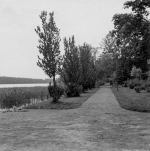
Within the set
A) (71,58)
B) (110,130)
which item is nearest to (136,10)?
(71,58)

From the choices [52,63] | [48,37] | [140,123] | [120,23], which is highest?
[120,23]

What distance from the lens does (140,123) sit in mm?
8883

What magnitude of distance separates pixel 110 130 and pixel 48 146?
2.60m

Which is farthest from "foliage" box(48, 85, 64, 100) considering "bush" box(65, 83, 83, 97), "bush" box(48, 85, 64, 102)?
"bush" box(65, 83, 83, 97)

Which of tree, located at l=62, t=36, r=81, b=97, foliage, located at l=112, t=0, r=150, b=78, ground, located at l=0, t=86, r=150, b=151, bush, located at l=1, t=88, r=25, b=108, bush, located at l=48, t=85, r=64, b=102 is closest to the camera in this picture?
ground, located at l=0, t=86, r=150, b=151

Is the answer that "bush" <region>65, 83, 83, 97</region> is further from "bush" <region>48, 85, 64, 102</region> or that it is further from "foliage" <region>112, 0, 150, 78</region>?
"bush" <region>48, 85, 64, 102</region>

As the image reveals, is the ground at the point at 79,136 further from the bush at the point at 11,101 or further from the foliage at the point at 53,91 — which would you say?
the bush at the point at 11,101

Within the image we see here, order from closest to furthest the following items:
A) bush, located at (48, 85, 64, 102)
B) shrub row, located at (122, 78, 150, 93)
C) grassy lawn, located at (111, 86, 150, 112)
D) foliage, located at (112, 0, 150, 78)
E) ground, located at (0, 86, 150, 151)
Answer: ground, located at (0, 86, 150, 151) → grassy lawn, located at (111, 86, 150, 112) → bush, located at (48, 85, 64, 102) → foliage, located at (112, 0, 150, 78) → shrub row, located at (122, 78, 150, 93)

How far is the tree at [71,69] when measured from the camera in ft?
78.9

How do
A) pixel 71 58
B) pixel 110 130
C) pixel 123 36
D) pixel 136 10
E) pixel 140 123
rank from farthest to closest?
1. pixel 71 58
2. pixel 123 36
3. pixel 136 10
4. pixel 140 123
5. pixel 110 130

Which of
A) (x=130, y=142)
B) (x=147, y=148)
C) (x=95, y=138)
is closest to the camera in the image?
(x=147, y=148)

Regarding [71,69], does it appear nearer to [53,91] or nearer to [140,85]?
[53,91]

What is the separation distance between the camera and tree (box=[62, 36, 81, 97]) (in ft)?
78.9

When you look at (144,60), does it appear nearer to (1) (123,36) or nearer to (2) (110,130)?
(1) (123,36)
